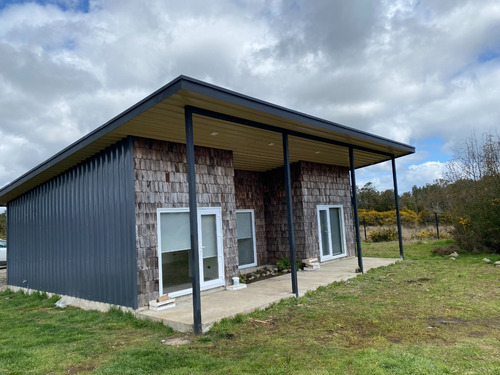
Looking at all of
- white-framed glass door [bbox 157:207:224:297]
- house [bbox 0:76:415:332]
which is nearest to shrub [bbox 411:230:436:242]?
house [bbox 0:76:415:332]

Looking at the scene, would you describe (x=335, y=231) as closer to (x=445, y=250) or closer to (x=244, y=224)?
(x=244, y=224)

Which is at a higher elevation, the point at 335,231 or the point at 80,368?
the point at 335,231

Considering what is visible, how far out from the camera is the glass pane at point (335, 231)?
10375 mm

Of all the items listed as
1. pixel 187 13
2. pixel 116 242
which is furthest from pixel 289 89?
pixel 116 242

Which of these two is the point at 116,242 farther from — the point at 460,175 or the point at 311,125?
the point at 460,175

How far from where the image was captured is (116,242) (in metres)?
5.64

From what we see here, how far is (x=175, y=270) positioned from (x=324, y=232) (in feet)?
18.4

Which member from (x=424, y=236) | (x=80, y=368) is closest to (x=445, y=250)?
(x=424, y=236)

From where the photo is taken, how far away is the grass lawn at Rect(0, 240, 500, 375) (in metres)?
2.94

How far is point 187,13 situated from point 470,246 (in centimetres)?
1090

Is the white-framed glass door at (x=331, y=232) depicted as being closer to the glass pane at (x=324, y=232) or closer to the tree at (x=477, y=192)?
the glass pane at (x=324, y=232)

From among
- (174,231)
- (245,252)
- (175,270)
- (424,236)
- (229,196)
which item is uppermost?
(229,196)

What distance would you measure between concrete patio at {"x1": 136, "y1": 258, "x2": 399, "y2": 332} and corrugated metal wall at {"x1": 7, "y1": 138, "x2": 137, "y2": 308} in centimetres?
84

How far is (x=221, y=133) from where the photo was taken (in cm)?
590
